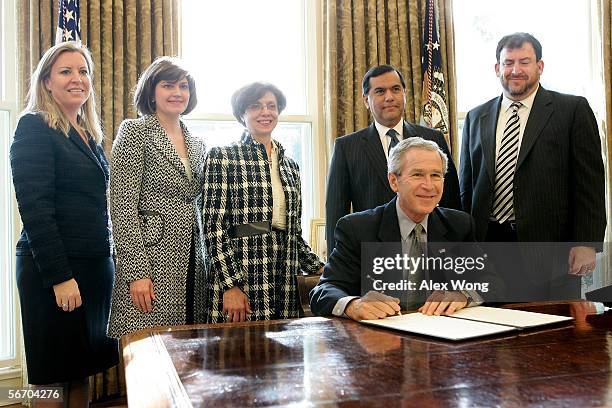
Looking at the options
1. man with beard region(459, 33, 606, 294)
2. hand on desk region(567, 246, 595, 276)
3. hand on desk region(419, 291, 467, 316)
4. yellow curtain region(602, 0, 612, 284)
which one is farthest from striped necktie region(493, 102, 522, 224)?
yellow curtain region(602, 0, 612, 284)

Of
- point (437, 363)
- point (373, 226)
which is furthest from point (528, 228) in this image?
point (437, 363)

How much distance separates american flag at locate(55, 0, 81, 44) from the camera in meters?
3.23

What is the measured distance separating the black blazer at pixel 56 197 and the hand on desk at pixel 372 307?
3.63ft

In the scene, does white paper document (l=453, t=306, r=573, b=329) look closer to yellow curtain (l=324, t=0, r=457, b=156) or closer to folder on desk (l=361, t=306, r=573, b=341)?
folder on desk (l=361, t=306, r=573, b=341)

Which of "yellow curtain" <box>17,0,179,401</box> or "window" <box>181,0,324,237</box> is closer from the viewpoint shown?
"yellow curtain" <box>17,0,179,401</box>

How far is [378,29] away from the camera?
→ 13.1ft

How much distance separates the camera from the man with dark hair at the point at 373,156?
264cm

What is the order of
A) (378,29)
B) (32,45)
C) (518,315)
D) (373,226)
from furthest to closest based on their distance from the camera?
(378,29) < (32,45) < (373,226) < (518,315)

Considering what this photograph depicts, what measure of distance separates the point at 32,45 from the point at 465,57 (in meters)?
3.00

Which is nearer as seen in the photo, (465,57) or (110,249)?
(110,249)

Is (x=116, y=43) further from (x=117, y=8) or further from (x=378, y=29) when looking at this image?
(x=378, y=29)

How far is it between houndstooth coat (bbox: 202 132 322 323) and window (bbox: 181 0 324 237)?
1608 mm

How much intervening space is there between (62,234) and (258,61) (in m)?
2.29

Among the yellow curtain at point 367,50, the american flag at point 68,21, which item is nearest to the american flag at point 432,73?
the yellow curtain at point 367,50
